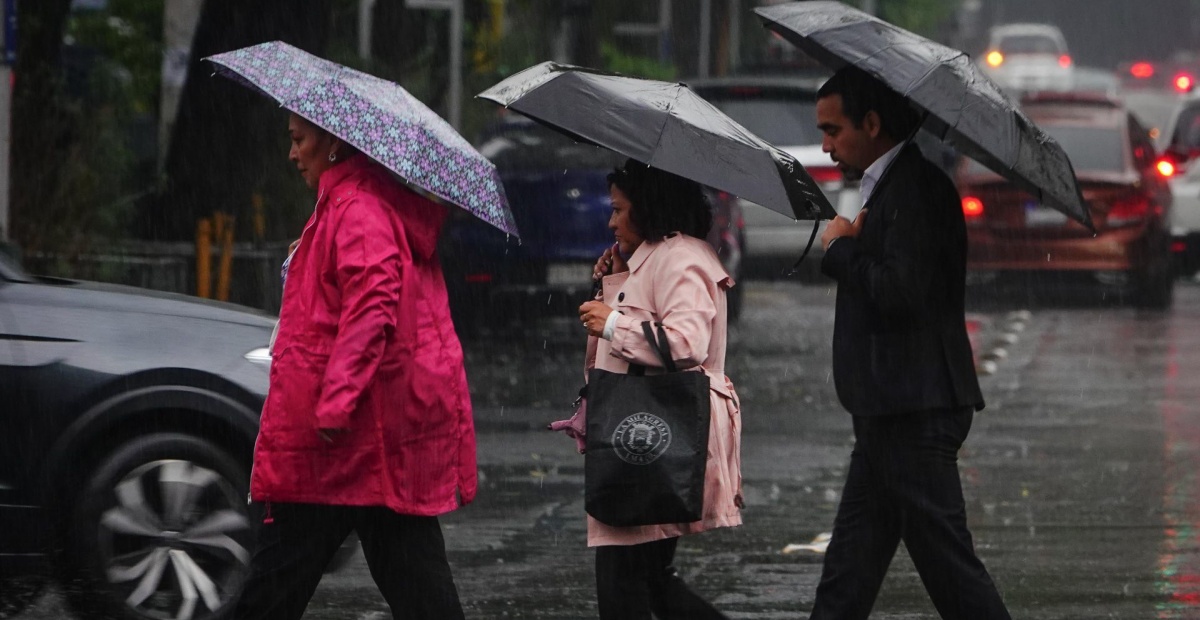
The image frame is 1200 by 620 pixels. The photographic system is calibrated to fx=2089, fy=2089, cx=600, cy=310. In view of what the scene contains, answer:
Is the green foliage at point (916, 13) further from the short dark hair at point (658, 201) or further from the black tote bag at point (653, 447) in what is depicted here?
the black tote bag at point (653, 447)

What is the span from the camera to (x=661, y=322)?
5.15m

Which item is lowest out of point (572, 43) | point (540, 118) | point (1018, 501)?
point (1018, 501)

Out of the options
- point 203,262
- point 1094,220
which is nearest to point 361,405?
point 203,262

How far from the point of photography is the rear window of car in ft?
59.2

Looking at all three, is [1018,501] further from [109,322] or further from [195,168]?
[195,168]

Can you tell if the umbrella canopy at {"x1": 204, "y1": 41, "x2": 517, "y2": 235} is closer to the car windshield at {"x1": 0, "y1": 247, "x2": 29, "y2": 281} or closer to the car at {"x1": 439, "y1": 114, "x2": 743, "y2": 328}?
the car windshield at {"x1": 0, "y1": 247, "x2": 29, "y2": 281}

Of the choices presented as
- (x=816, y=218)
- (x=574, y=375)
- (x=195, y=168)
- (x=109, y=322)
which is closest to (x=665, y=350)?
(x=816, y=218)

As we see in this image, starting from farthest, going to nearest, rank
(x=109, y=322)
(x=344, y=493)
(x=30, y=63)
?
1. (x=30, y=63)
2. (x=109, y=322)
3. (x=344, y=493)

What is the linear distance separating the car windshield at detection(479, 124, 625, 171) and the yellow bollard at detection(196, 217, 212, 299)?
80.1 inches

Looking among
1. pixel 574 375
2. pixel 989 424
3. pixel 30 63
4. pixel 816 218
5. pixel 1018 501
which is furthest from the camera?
pixel 30 63

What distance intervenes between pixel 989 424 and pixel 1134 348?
4.05 meters

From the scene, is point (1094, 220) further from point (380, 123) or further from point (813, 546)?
point (380, 123)

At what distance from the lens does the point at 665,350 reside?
16.6ft

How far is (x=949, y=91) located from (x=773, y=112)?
43.7 feet
